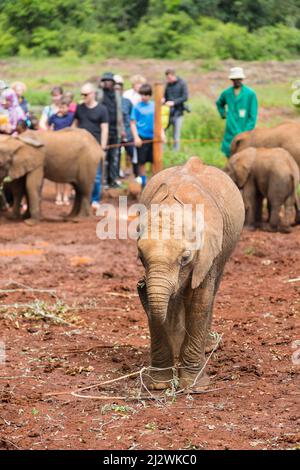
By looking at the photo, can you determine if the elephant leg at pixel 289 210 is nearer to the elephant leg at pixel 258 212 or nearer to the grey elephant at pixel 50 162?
the elephant leg at pixel 258 212

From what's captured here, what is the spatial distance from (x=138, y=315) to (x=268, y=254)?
3393 mm

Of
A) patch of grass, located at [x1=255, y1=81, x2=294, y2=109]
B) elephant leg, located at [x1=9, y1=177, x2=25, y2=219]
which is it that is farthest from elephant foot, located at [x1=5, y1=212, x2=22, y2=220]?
patch of grass, located at [x1=255, y1=81, x2=294, y2=109]

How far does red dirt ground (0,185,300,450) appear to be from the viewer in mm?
6477

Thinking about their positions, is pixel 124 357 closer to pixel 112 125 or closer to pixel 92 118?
pixel 92 118

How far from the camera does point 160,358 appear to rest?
7562 millimetres

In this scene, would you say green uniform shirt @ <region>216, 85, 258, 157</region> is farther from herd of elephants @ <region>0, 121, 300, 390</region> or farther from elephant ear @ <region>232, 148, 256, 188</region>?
herd of elephants @ <region>0, 121, 300, 390</region>

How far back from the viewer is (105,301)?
1070cm

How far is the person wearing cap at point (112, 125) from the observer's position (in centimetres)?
1822

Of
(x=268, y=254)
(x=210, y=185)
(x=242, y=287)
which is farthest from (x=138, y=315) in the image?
(x=268, y=254)

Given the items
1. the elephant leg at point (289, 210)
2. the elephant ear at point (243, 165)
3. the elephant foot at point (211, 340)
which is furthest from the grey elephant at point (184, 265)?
the elephant leg at point (289, 210)

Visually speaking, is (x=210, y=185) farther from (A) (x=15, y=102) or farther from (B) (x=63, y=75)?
(B) (x=63, y=75)

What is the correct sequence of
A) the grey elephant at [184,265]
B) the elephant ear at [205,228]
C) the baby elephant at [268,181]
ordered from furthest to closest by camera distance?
the baby elephant at [268,181], the elephant ear at [205,228], the grey elephant at [184,265]

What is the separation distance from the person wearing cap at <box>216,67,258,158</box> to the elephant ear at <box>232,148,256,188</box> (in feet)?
4.47

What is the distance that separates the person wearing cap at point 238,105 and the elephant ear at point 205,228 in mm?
8664
